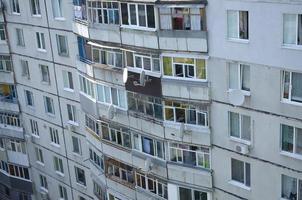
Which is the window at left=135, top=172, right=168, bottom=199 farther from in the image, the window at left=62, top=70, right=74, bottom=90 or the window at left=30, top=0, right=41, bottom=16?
the window at left=30, top=0, right=41, bottom=16

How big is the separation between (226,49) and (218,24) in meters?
1.05

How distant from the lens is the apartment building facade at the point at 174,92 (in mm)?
18172

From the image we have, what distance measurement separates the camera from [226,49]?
1903 cm

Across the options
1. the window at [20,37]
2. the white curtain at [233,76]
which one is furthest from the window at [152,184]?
the window at [20,37]

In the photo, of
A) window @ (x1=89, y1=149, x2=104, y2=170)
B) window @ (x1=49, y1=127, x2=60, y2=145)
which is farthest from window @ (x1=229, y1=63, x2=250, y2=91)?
window @ (x1=49, y1=127, x2=60, y2=145)

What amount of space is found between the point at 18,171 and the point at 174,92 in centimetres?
2083

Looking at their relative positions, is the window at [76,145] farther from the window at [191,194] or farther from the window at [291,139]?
the window at [291,139]

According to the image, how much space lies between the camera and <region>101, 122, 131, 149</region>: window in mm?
24547

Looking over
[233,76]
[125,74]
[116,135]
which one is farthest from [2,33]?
[233,76]

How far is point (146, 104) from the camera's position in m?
22.8

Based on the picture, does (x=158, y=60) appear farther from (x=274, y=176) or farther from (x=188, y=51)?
(x=274, y=176)

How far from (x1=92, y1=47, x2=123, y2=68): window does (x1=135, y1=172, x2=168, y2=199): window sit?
19.4ft

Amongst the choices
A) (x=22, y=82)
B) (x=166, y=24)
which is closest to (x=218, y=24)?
(x=166, y=24)

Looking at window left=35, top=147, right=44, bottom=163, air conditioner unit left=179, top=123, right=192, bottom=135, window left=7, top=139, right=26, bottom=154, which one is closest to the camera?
air conditioner unit left=179, top=123, right=192, bottom=135
